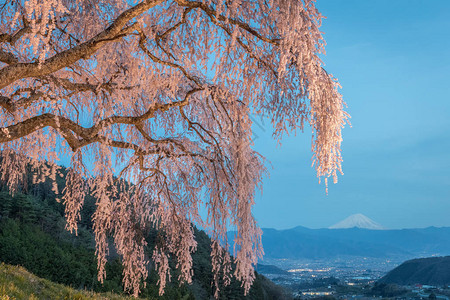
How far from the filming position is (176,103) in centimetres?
539

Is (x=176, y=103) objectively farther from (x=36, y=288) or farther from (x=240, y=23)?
(x=36, y=288)

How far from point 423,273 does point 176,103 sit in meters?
114

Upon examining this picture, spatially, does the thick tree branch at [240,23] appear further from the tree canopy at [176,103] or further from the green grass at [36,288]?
the green grass at [36,288]

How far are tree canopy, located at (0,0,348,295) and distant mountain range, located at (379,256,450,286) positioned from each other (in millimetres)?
102403

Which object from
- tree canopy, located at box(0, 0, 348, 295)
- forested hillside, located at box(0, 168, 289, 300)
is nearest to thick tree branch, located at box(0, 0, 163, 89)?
tree canopy, located at box(0, 0, 348, 295)

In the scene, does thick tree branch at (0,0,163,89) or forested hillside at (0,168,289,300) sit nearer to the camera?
thick tree branch at (0,0,163,89)

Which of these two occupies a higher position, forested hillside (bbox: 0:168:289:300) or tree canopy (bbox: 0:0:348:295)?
tree canopy (bbox: 0:0:348:295)

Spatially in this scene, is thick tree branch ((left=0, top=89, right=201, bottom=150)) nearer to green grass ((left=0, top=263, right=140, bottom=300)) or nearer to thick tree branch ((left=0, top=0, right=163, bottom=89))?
thick tree branch ((left=0, top=0, right=163, bottom=89))

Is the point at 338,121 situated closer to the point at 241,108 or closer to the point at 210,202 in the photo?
the point at 241,108

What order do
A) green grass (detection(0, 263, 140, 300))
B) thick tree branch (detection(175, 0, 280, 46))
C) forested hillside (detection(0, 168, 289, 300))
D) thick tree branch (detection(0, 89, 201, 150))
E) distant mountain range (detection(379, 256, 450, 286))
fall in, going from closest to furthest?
thick tree branch (detection(175, 0, 280, 46)) → thick tree branch (detection(0, 89, 201, 150)) → green grass (detection(0, 263, 140, 300)) → forested hillside (detection(0, 168, 289, 300)) → distant mountain range (detection(379, 256, 450, 286))

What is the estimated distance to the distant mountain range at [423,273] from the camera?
93.7m

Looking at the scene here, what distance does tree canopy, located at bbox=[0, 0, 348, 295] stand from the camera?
4.11m

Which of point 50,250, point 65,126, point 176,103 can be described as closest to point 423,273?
point 50,250

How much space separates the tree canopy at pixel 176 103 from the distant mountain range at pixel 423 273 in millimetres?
102403
